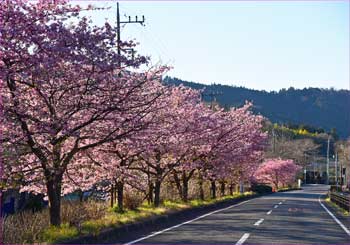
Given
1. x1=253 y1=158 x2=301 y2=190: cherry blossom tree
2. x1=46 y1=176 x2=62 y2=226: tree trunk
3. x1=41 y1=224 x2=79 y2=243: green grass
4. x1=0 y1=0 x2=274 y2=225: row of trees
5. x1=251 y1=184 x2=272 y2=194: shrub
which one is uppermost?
x1=0 y1=0 x2=274 y2=225: row of trees

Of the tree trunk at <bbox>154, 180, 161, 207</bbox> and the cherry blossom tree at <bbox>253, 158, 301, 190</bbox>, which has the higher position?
the tree trunk at <bbox>154, 180, 161, 207</bbox>

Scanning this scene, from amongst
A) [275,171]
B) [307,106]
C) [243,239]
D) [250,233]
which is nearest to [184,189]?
[250,233]

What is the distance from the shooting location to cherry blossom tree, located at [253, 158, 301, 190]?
74438 millimetres

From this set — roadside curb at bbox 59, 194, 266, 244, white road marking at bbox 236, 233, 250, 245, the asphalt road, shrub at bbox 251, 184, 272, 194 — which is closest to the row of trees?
roadside curb at bbox 59, 194, 266, 244

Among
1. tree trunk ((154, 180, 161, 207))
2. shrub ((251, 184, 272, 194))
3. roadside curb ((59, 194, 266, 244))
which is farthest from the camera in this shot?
shrub ((251, 184, 272, 194))

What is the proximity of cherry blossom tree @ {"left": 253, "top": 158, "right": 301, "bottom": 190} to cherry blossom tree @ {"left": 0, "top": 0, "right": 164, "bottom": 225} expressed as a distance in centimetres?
5983

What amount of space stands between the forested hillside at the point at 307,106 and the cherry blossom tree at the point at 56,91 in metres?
139

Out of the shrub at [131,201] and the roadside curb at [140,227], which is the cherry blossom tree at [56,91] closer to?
the roadside curb at [140,227]

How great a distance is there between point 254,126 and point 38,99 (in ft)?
84.7

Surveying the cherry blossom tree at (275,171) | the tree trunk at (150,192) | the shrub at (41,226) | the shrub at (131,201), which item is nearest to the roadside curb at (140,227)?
the shrub at (41,226)

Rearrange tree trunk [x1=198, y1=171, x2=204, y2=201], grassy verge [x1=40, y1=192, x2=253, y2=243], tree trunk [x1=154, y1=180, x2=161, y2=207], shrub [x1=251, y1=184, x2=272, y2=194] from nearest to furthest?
grassy verge [x1=40, y1=192, x2=253, y2=243], tree trunk [x1=154, y1=180, x2=161, y2=207], tree trunk [x1=198, y1=171, x2=204, y2=201], shrub [x1=251, y1=184, x2=272, y2=194]

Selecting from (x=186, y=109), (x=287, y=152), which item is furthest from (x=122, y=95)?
(x=287, y=152)

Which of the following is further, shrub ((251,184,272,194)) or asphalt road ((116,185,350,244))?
shrub ((251,184,272,194))

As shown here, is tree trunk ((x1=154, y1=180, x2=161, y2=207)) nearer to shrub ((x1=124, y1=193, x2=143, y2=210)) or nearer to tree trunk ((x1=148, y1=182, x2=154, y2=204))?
tree trunk ((x1=148, y1=182, x2=154, y2=204))
